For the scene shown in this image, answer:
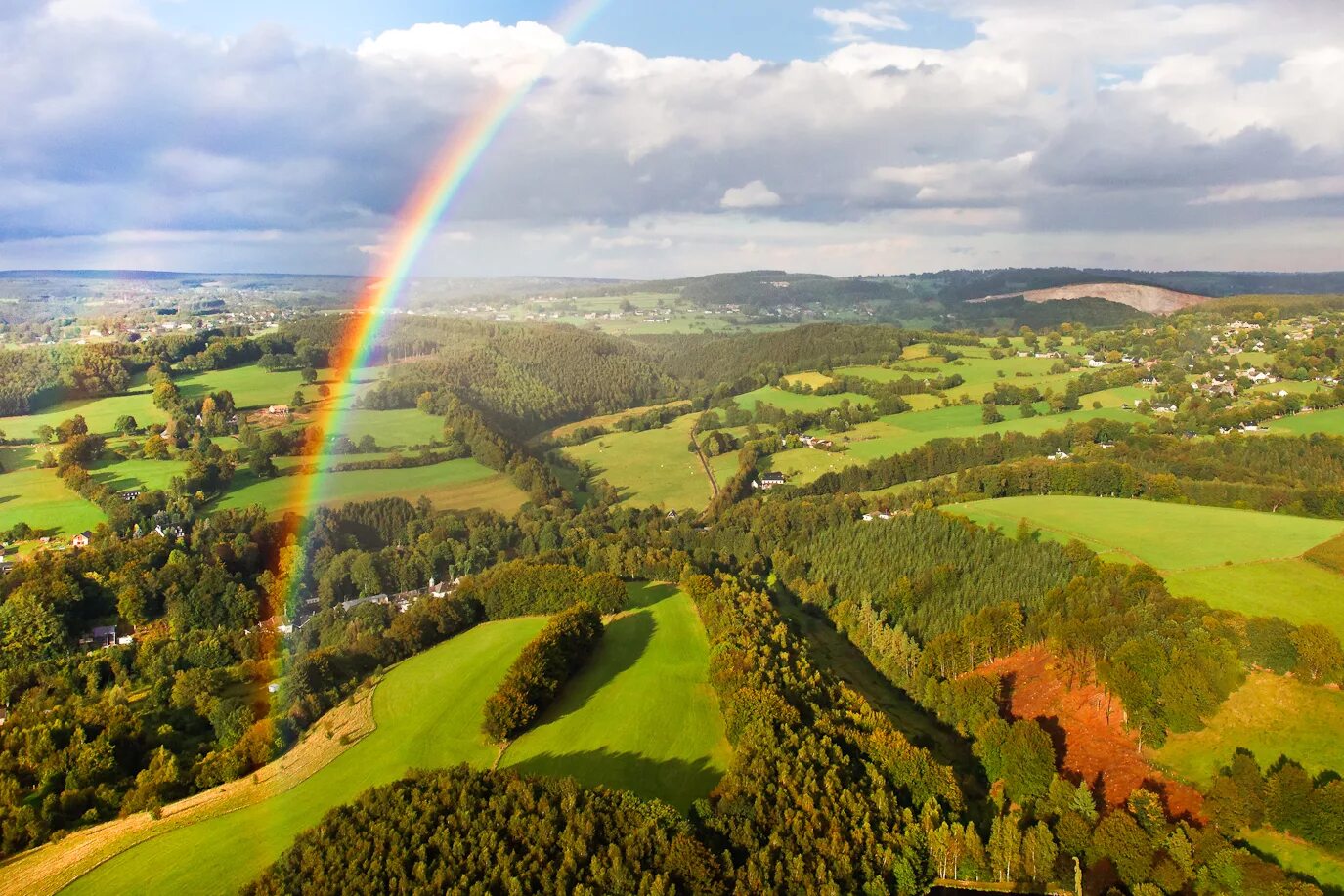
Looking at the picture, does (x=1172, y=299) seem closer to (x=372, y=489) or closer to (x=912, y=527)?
(x=912, y=527)

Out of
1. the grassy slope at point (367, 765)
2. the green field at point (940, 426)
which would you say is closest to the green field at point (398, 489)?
the grassy slope at point (367, 765)

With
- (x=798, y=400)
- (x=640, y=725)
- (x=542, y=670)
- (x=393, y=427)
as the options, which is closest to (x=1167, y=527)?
(x=640, y=725)

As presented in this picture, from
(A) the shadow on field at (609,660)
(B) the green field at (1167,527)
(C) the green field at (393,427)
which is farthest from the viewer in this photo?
(C) the green field at (393,427)

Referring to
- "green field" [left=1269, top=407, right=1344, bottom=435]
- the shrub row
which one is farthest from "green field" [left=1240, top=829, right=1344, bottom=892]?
"green field" [left=1269, top=407, right=1344, bottom=435]

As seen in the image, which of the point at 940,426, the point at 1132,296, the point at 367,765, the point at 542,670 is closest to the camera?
the point at 367,765

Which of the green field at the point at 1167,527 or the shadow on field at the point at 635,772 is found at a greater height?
the green field at the point at 1167,527

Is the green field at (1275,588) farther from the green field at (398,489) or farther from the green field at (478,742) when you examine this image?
the green field at (398,489)

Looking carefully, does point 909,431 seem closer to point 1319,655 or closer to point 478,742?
point 1319,655
